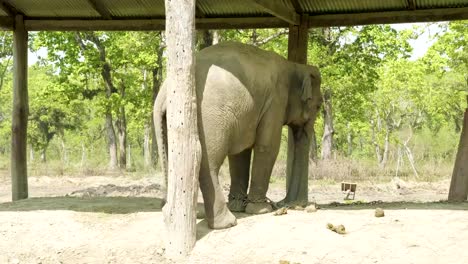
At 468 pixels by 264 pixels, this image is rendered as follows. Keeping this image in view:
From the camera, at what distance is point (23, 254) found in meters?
7.57

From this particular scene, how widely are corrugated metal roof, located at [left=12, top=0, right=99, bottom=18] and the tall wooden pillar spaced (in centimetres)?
359

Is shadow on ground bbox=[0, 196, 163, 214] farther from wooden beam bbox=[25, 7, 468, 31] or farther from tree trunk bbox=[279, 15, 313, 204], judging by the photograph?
wooden beam bbox=[25, 7, 468, 31]

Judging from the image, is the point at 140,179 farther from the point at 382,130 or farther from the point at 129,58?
the point at 382,130

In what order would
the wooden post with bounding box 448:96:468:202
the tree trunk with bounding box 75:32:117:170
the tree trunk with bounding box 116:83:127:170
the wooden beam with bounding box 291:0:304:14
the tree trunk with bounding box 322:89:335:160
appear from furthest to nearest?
the tree trunk with bounding box 116:83:127:170
the tree trunk with bounding box 322:89:335:160
the tree trunk with bounding box 75:32:117:170
the wooden beam with bounding box 291:0:304:14
the wooden post with bounding box 448:96:468:202

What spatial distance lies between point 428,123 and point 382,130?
12213mm

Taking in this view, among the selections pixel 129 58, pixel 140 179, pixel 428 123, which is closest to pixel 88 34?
pixel 129 58

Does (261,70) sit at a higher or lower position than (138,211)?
higher

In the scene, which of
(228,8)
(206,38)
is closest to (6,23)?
(228,8)

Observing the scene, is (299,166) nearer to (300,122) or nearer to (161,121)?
(300,122)

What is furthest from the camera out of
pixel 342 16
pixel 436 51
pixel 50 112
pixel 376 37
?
pixel 50 112

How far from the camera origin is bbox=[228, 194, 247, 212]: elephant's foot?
8.99 meters

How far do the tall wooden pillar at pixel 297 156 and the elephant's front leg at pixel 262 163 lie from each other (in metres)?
1.05

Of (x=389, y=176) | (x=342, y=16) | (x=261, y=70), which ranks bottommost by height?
(x=389, y=176)

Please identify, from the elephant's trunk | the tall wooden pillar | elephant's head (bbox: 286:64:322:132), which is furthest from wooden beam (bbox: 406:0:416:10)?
the elephant's trunk
